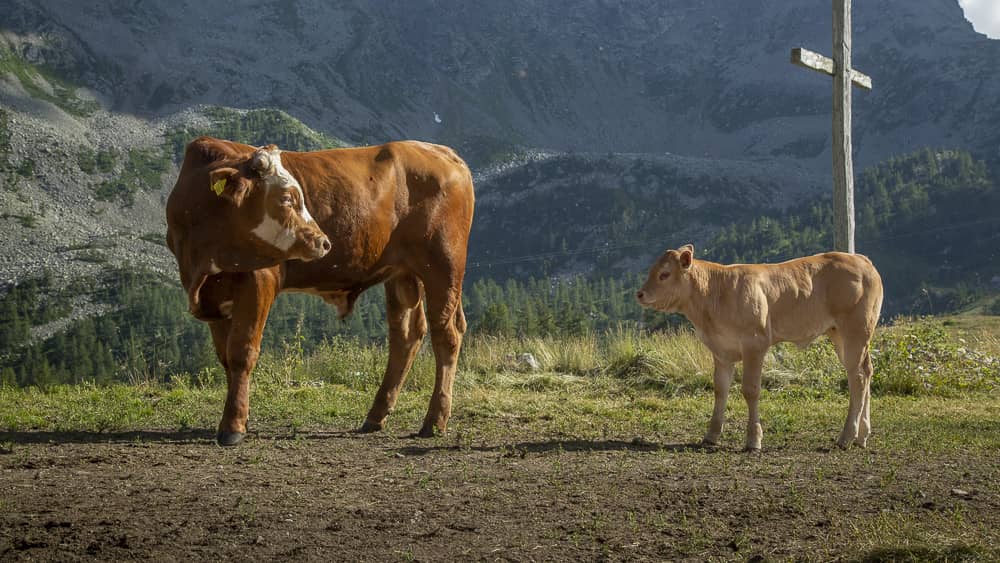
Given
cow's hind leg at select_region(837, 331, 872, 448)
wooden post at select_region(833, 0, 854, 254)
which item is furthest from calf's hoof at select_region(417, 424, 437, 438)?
wooden post at select_region(833, 0, 854, 254)

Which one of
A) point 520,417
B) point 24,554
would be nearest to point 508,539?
point 24,554

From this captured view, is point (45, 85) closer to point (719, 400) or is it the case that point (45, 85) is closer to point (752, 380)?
point (719, 400)

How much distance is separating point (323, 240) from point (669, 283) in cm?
322

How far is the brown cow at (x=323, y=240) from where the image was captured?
8.34m

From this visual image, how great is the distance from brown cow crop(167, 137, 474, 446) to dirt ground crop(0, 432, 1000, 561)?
1.15 m

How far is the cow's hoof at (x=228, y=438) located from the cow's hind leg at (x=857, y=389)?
5.33m

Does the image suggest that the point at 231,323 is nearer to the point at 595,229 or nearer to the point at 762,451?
the point at 762,451

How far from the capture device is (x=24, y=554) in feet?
16.9

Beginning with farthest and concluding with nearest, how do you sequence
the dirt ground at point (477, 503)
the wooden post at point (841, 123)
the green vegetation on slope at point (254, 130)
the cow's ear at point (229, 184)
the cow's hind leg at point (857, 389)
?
the green vegetation on slope at point (254, 130) < the wooden post at point (841, 123) < the cow's hind leg at point (857, 389) < the cow's ear at point (229, 184) < the dirt ground at point (477, 503)

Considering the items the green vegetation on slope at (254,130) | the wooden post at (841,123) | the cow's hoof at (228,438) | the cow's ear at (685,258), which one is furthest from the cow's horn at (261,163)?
the green vegetation on slope at (254,130)

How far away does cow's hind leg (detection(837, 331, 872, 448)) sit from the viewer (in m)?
→ 9.23

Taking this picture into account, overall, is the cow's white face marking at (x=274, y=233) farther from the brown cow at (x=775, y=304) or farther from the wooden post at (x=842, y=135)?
the wooden post at (x=842, y=135)

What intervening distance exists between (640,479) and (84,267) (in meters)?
136

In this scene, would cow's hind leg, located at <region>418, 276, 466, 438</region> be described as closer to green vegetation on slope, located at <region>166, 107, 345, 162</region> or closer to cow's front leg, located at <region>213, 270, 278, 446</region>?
cow's front leg, located at <region>213, 270, 278, 446</region>
